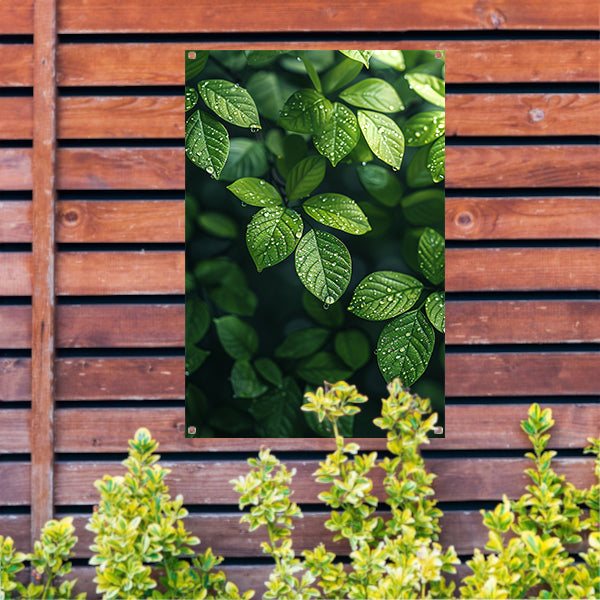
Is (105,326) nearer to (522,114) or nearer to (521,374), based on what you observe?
(521,374)

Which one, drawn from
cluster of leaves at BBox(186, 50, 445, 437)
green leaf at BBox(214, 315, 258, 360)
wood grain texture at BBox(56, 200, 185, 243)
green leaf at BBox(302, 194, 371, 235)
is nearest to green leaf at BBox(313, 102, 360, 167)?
cluster of leaves at BBox(186, 50, 445, 437)

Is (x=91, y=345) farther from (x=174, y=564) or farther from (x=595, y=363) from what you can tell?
(x=595, y=363)

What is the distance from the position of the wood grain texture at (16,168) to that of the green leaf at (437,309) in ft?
4.25

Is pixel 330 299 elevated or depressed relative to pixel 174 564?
elevated

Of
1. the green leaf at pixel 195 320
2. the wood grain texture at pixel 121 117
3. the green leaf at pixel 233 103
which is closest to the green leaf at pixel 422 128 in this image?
the green leaf at pixel 233 103

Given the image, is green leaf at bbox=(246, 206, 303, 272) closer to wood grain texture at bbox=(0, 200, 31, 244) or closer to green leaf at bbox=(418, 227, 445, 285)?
green leaf at bbox=(418, 227, 445, 285)

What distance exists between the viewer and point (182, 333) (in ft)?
5.34

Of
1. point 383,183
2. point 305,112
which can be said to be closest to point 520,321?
point 383,183

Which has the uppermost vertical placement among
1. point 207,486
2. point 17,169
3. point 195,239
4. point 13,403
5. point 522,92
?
point 522,92

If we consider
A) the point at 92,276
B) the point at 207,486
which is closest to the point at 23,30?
the point at 92,276

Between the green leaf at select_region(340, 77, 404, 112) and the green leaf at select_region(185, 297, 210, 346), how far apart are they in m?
0.79

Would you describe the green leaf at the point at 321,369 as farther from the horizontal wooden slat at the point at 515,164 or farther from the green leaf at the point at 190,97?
the green leaf at the point at 190,97

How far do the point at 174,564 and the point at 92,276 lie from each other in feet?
2.93

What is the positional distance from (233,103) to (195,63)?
0.57ft
